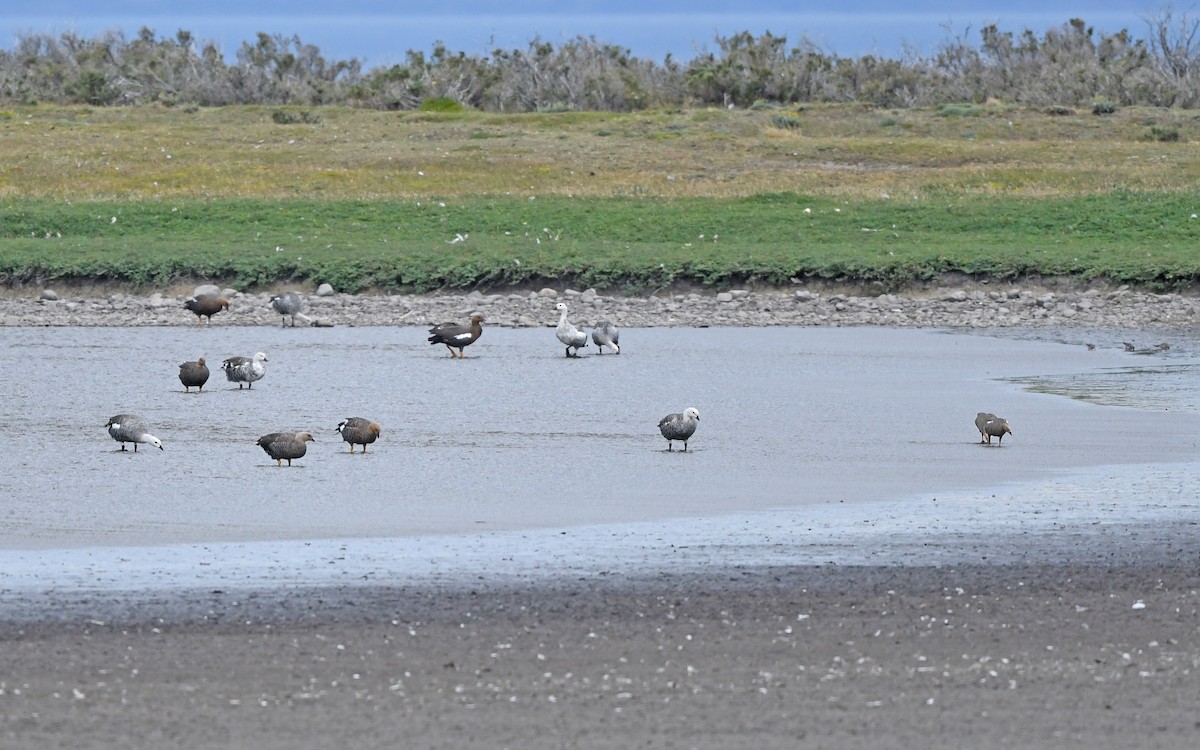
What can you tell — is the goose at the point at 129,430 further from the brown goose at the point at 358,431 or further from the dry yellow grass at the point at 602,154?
the dry yellow grass at the point at 602,154

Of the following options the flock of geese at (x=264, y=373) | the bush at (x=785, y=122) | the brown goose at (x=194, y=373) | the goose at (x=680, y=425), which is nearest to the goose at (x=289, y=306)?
Answer: the flock of geese at (x=264, y=373)

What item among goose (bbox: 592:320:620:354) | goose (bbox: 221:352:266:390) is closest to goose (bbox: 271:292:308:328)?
goose (bbox: 592:320:620:354)

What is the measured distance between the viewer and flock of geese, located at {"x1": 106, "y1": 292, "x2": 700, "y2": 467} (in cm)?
1477

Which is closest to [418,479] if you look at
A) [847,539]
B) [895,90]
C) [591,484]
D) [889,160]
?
[591,484]

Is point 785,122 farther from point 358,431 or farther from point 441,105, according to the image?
point 358,431

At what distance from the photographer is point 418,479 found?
14219 mm

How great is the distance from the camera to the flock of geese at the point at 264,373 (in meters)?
14.8

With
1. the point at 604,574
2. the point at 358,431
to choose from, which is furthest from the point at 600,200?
the point at 604,574

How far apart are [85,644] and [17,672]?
1.73ft

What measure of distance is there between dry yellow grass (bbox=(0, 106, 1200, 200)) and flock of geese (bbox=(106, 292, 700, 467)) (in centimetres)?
1447

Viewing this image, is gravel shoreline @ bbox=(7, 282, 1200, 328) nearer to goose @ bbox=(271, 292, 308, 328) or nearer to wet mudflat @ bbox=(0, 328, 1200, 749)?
goose @ bbox=(271, 292, 308, 328)

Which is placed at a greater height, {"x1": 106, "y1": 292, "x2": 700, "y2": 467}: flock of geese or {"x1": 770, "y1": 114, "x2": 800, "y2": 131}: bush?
{"x1": 770, "y1": 114, "x2": 800, "y2": 131}: bush

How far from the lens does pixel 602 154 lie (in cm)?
5562

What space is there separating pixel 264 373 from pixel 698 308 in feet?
40.4
